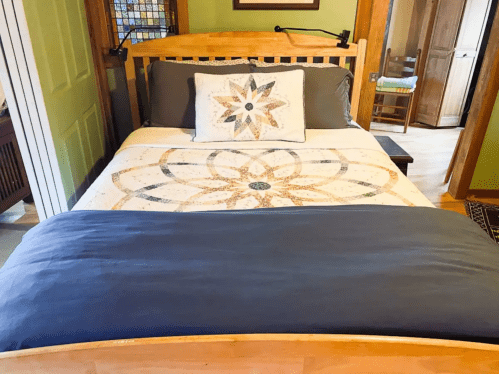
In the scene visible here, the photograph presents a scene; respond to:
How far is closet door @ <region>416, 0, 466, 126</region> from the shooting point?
401cm

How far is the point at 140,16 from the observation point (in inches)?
93.3

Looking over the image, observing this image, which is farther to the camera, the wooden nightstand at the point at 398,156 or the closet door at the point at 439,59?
the closet door at the point at 439,59

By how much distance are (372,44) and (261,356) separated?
7.31 ft

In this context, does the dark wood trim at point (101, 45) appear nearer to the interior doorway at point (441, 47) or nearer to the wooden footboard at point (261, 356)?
the wooden footboard at point (261, 356)

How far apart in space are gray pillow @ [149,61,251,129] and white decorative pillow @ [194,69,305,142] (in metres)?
0.15

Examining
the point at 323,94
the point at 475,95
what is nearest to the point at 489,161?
the point at 475,95

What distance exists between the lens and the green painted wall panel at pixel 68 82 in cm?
176

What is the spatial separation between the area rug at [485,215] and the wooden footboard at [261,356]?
1.98m

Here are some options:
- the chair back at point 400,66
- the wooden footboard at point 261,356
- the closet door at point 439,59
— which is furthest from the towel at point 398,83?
the wooden footboard at point 261,356

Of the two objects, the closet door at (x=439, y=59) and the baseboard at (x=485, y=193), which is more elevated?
the closet door at (x=439, y=59)

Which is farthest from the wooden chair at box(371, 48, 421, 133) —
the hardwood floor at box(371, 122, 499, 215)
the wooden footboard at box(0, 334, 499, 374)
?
the wooden footboard at box(0, 334, 499, 374)

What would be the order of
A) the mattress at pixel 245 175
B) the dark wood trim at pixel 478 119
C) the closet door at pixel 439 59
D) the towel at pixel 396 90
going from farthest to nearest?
→ the towel at pixel 396 90 → the closet door at pixel 439 59 → the dark wood trim at pixel 478 119 → the mattress at pixel 245 175

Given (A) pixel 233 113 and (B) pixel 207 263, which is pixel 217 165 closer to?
(A) pixel 233 113

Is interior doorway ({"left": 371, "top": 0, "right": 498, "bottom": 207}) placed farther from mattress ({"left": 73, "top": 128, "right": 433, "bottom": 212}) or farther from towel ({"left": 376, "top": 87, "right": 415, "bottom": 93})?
mattress ({"left": 73, "top": 128, "right": 433, "bottom": 212})
